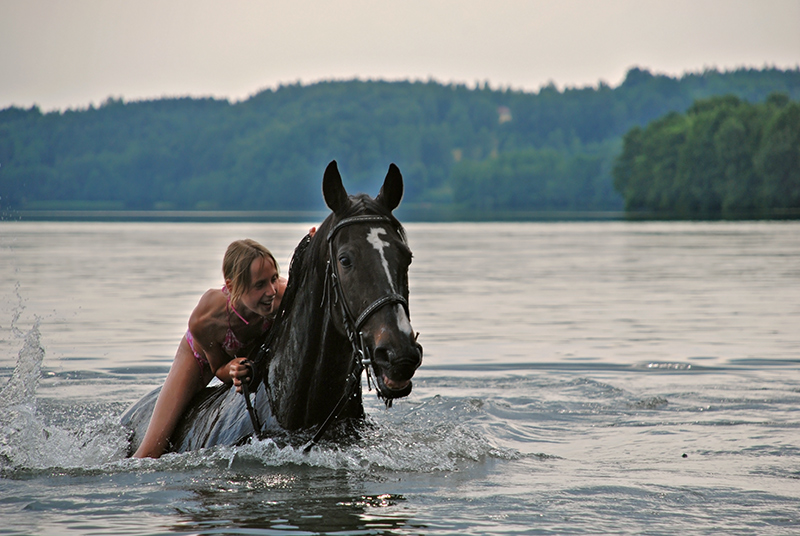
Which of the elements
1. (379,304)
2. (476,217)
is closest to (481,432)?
(379,304)

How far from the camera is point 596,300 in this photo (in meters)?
18.5

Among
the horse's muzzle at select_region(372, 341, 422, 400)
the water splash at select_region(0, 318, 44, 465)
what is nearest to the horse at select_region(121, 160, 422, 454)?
the horse's muzzle at select_region(372, 341, 422, 400)

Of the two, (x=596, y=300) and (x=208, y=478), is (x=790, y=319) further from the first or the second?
(x=208, y=478)

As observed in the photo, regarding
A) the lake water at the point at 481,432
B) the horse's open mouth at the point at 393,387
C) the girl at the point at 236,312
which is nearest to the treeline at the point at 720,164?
the lake water at the point at 481,432

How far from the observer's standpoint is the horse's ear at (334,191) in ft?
15.4

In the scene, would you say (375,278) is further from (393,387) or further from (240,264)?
(240,264)

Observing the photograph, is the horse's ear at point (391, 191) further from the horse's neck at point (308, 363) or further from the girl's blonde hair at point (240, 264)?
the girl's blonde hair at point (240, 264)

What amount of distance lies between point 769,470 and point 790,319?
9.59m

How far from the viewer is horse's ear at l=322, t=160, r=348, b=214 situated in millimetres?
4703

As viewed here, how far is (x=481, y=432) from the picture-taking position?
25.6 feet

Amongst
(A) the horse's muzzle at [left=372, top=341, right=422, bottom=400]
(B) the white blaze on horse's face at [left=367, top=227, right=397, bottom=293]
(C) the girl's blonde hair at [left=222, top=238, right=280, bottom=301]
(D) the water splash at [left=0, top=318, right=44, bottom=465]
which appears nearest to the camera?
(A) the horse's muzzle at [left=372, top=341, right=422, bottom=400]

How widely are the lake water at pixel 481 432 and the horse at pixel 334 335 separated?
25 centimetres

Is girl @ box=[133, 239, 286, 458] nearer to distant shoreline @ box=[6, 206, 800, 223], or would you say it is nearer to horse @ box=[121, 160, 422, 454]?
horse @ box=[121, 160, 422, 454]

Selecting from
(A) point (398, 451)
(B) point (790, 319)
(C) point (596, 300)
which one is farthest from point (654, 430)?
(C) point (596, 300)
